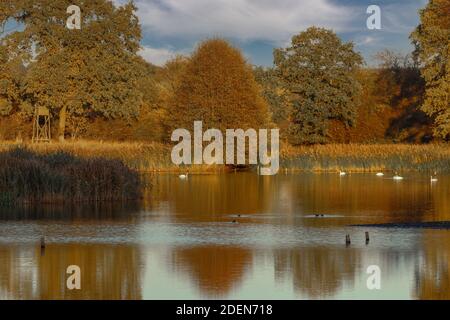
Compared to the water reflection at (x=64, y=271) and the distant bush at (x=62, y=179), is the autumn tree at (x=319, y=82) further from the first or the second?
the water reflection at (x=64, y=271)

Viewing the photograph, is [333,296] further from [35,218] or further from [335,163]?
[335,163]

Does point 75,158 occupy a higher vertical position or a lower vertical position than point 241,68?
lower

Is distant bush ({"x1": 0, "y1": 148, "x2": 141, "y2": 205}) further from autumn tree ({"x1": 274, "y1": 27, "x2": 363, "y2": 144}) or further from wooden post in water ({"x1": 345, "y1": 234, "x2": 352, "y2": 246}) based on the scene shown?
autumn tree ({"x1": 274, "y1": 27, "x2": 363, "y2": 144})

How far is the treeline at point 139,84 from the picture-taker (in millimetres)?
68188

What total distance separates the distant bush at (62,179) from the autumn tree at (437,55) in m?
36.7

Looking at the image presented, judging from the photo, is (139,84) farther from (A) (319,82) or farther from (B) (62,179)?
(B) (62,179)

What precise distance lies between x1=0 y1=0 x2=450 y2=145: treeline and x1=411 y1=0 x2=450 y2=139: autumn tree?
7cm

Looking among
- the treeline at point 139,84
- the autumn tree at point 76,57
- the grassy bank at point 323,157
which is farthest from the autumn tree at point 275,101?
the grassy bank at point 323,157

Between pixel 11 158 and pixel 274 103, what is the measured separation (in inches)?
2067

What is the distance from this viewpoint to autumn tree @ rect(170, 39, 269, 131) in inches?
2149

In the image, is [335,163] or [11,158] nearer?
[11,158]

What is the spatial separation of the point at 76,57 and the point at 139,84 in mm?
5834
